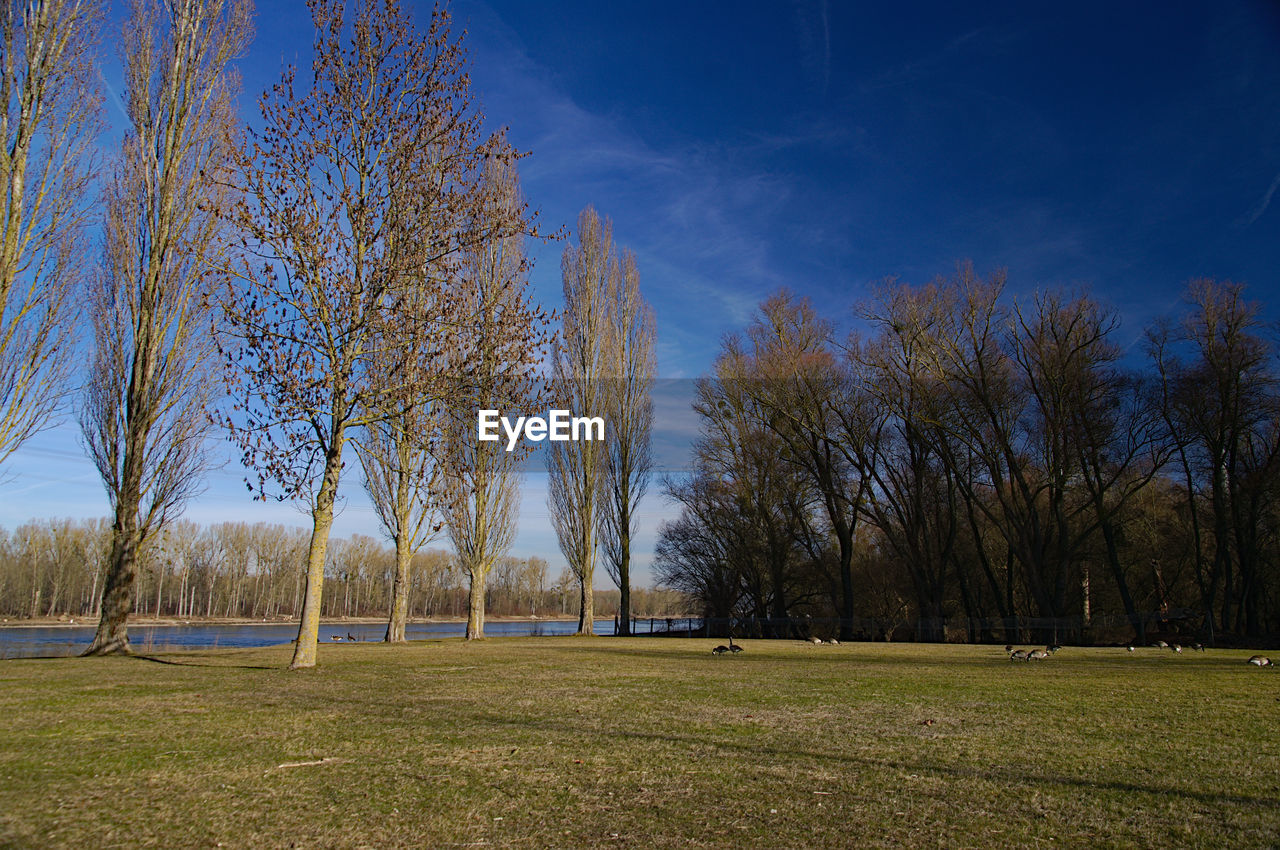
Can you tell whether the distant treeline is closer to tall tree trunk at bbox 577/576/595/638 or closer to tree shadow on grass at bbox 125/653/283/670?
tall tree trunk at bbox 577/576/595/638

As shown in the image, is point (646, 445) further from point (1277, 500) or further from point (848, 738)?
point (848, 738)

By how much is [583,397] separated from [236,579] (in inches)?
2410

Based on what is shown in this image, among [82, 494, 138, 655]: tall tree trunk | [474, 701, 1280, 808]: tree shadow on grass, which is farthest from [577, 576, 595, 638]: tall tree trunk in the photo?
[474, 701, 1280, 808]: tree shadow on grass

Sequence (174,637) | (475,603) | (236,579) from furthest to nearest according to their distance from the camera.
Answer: (236,579), (174,637), (475,603)

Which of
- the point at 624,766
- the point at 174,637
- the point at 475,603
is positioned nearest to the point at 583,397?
the point at 475,603

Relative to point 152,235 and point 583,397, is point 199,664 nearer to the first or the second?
point 152,235

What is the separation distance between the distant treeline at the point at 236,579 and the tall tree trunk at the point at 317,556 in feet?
95.1

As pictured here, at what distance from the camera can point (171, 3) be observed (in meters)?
14.8

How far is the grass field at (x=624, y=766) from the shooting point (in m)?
3.05

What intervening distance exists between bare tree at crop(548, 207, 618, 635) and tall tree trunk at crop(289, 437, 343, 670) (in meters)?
17.7

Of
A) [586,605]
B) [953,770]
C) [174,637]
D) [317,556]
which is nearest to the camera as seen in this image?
[953,770]

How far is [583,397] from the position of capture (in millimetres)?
29719

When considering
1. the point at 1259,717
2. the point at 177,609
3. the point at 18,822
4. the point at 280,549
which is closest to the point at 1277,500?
the point at 1259,717

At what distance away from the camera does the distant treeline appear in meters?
61.4
